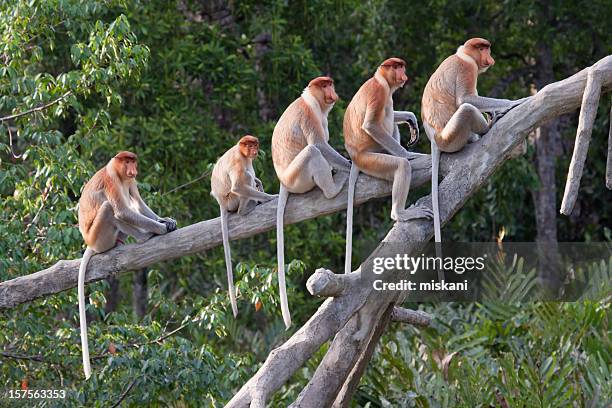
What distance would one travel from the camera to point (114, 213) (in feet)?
14.8

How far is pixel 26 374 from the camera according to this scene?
5.56 m

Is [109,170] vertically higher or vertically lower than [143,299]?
higher

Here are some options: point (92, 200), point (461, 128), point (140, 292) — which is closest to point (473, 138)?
point (461, 128)

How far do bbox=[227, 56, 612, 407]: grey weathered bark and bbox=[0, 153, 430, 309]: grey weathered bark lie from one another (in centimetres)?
14

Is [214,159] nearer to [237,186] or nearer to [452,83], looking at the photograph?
[237,186]

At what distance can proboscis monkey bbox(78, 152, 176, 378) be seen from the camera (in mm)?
4477

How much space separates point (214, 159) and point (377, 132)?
3422 millimetres

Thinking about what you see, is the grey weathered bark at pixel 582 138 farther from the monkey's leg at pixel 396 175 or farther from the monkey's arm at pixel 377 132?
the monkey's arm at pixel 377 132

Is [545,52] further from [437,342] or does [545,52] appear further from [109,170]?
[109,170]

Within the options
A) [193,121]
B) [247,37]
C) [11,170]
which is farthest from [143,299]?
[11,170]

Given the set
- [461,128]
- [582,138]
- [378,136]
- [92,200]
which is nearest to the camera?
[582,138]

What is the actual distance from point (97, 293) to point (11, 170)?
0.75 m

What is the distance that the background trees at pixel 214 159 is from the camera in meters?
5.39

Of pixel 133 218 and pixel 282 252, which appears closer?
pixel 282 252
